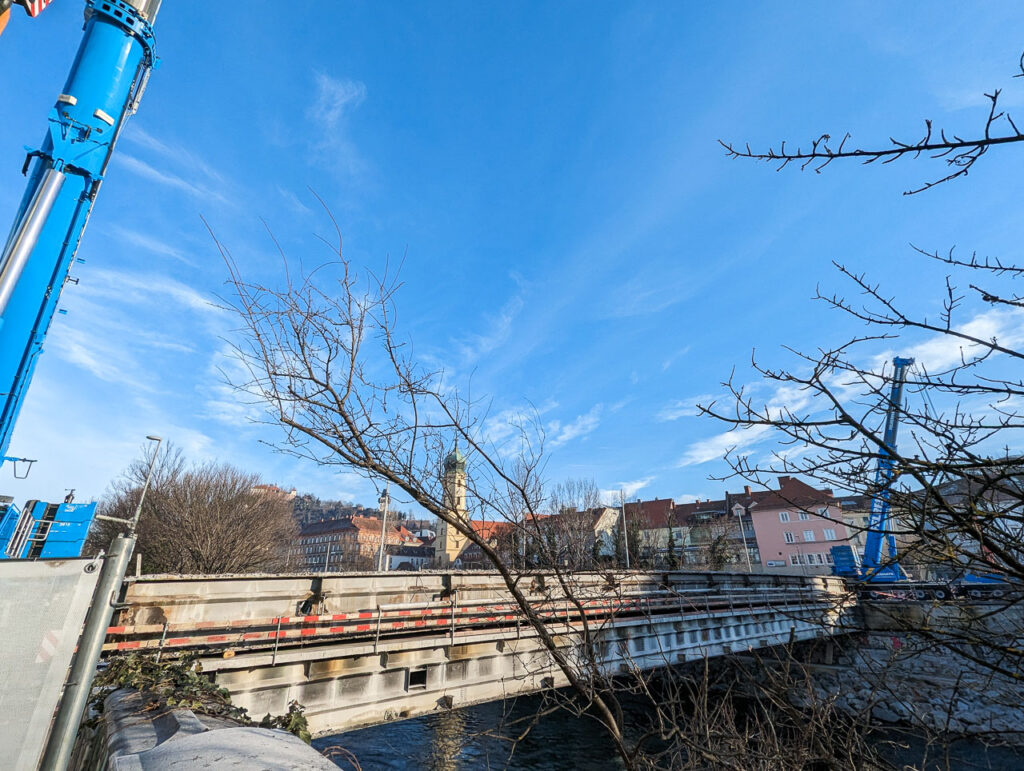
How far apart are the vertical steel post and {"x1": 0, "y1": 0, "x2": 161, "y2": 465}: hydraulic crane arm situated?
8267mm

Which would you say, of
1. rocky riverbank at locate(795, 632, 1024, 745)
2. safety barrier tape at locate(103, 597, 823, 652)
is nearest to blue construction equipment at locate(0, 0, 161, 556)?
safety barrier tape at locate(103, 597, 823, 652)

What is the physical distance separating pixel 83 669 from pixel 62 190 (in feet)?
33.6

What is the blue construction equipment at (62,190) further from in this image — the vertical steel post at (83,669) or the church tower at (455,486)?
the church tower at (455,486)

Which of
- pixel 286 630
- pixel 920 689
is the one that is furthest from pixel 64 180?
pixel 920 689

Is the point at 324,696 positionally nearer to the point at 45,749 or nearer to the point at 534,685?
the point at 534,685

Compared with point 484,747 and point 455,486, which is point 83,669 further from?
point 484,747

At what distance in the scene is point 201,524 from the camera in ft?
79.8

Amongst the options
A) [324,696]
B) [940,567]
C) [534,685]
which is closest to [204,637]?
[324,696]

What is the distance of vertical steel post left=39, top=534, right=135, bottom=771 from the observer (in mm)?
2000

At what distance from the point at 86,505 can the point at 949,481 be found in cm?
1405

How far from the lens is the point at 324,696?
25.2 feet

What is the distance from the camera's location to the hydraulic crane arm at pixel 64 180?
7902mm

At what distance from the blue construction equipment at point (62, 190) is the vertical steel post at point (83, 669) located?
8286mm

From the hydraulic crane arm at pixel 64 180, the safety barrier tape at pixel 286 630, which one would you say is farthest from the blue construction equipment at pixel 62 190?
the safety barrier tape at pixel 286 630
